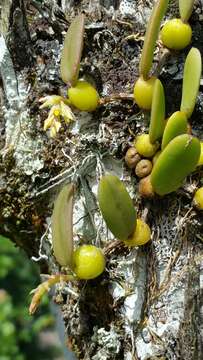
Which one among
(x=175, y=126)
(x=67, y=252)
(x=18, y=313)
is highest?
(x=18, y=313)

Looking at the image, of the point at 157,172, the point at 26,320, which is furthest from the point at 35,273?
the point at 157,172

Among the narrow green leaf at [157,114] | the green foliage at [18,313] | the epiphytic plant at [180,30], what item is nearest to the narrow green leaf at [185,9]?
the epiphytic plant at [180,30]

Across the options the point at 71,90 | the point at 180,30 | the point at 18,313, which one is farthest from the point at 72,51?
the point at 18,313

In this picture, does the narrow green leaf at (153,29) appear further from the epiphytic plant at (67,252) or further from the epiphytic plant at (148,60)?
the epiphytic plant at (67,252)

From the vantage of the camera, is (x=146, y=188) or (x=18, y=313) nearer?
(x=146, y=188)

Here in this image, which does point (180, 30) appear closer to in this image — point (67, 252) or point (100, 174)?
point (100, 174)

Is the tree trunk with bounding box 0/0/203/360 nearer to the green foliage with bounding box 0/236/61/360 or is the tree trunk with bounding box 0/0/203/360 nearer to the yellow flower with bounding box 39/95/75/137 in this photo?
the yellow flower with bounding box 39/95/75/137
